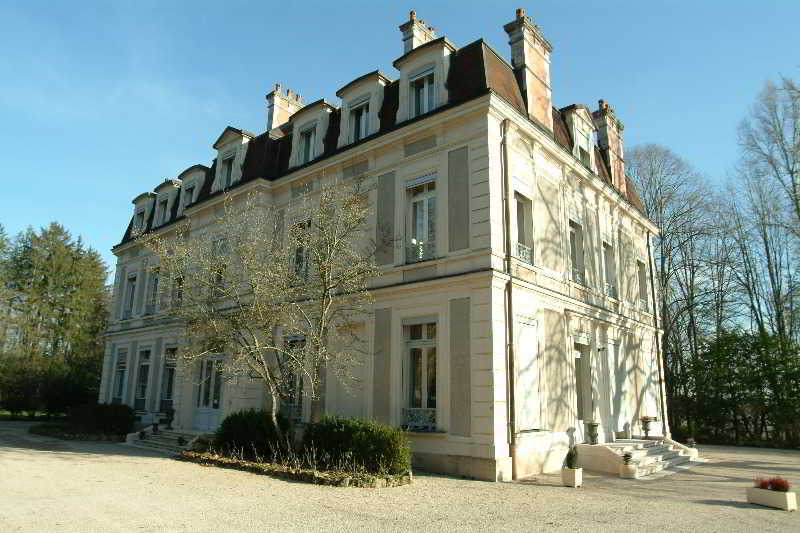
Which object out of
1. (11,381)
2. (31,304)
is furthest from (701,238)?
(31,304)

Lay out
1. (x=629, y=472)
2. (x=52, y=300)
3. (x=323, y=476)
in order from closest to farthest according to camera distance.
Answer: (x=323, y=476) → (x=629, y=472) → (x=52, y=300)

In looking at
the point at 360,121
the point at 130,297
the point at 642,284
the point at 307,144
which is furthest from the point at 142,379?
the point at 642,284

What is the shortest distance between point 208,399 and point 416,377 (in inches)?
308

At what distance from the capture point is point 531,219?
471 inches

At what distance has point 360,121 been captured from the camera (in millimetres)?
13820

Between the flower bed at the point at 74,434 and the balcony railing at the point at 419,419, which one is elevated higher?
the balcony railing at the point at 419,419

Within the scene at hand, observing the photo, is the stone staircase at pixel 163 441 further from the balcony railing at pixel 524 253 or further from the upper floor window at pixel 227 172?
the balcony railing at pixel 524 253

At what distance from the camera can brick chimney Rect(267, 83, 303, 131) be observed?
1806 centimetres

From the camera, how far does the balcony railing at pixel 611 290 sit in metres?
15.1

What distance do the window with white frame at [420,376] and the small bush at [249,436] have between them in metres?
2.70

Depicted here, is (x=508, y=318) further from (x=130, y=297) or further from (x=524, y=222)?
(x=130, y=297)

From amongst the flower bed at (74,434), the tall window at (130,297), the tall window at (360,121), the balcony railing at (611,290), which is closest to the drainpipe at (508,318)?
the tall window at (360,121)

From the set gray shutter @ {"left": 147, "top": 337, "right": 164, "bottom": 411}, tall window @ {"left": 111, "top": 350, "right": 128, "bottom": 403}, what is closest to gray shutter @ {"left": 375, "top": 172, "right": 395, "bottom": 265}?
gray shutter @ {"left": 147, "top": 337, "right": 164, "bottom": 411}

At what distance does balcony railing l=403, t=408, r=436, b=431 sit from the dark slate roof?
620 cm
